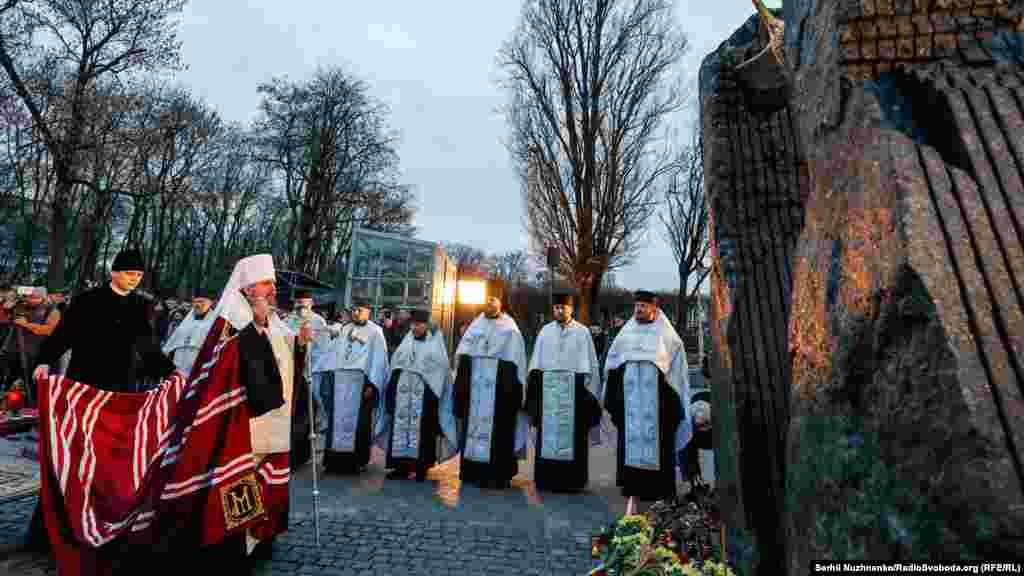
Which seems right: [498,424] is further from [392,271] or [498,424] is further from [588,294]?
[392,271]

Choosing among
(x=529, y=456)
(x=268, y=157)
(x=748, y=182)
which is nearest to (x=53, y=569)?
(x=748, y=182)

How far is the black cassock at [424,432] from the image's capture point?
6.20 m

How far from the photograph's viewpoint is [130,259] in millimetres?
4176

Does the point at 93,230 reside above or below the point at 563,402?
above

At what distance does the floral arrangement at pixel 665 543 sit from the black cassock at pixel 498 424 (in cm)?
198

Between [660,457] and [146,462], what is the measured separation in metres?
4.32

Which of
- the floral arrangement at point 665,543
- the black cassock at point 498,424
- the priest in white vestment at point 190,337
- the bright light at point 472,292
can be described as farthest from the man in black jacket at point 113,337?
the bright light at point 472,292

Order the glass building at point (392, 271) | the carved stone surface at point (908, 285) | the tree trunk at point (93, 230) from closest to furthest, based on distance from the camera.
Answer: the carved stone surface at point (908, 285), the glass building at point (392, 271), the tree trunk at point (93, 230)

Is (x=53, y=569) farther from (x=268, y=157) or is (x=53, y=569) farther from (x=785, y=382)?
(x=268, y=157)

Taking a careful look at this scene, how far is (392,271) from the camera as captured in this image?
16625 mm

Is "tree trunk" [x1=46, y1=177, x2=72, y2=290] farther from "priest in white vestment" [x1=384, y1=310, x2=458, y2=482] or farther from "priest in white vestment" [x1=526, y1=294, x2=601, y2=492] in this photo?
"priest in white vestment" [x1=526, y1=294, x2=601, y2=492]

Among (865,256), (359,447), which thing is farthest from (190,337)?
(865,256)

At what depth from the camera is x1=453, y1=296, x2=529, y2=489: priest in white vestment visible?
Answer: 608 cm

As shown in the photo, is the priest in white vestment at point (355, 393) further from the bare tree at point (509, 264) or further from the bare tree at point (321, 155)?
the bare tree at point (509, 264)
